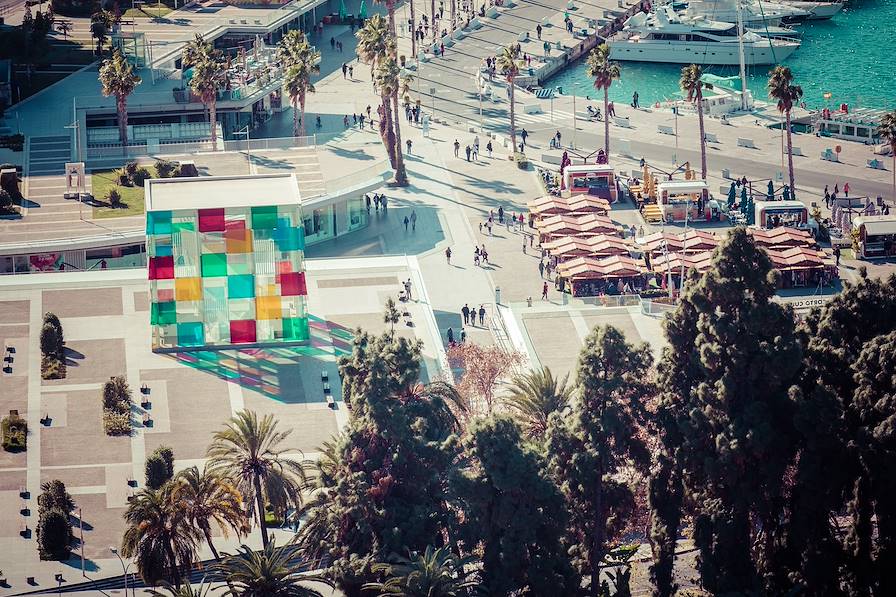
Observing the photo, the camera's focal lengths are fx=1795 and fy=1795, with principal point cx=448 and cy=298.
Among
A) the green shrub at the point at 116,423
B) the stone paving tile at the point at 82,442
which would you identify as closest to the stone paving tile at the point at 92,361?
the stone paving tile at the point at 82,442

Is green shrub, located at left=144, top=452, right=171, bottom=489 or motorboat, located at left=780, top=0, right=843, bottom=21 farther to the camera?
motorboat, located at left=780, top=0, right=843, bottom=21

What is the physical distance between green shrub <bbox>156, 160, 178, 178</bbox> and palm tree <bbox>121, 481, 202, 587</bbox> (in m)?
50.4

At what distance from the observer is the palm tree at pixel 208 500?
79062 millimetres

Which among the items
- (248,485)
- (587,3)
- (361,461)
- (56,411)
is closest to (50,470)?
(56,411)

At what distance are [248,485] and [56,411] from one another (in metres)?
15.3

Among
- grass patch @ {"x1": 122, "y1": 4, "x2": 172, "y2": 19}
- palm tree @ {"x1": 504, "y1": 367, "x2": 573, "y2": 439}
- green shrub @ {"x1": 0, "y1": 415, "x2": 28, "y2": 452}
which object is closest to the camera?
palm tree @ {"x1": 504, "y1": 367, "x2": 573, "y2": 439}

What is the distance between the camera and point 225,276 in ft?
324

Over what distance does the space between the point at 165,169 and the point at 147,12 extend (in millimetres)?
44723

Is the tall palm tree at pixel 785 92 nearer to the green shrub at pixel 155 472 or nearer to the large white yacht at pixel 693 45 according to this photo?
the large white yacht at pixel 693 45

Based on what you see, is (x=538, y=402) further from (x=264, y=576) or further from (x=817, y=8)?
(x=817, y=8)

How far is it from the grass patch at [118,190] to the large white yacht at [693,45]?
6492 centimetres

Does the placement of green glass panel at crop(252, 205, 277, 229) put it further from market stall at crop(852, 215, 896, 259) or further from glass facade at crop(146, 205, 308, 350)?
market stall at crop(852, 215, 896, 259)

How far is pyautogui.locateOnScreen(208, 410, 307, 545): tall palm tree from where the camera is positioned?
8219 centimetres

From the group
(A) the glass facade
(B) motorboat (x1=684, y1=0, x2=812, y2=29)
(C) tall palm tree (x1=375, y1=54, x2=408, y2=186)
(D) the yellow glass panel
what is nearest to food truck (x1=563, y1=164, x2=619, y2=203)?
(C) tall palm tree (x1=375, y1=54, x2=408, y2=186)
